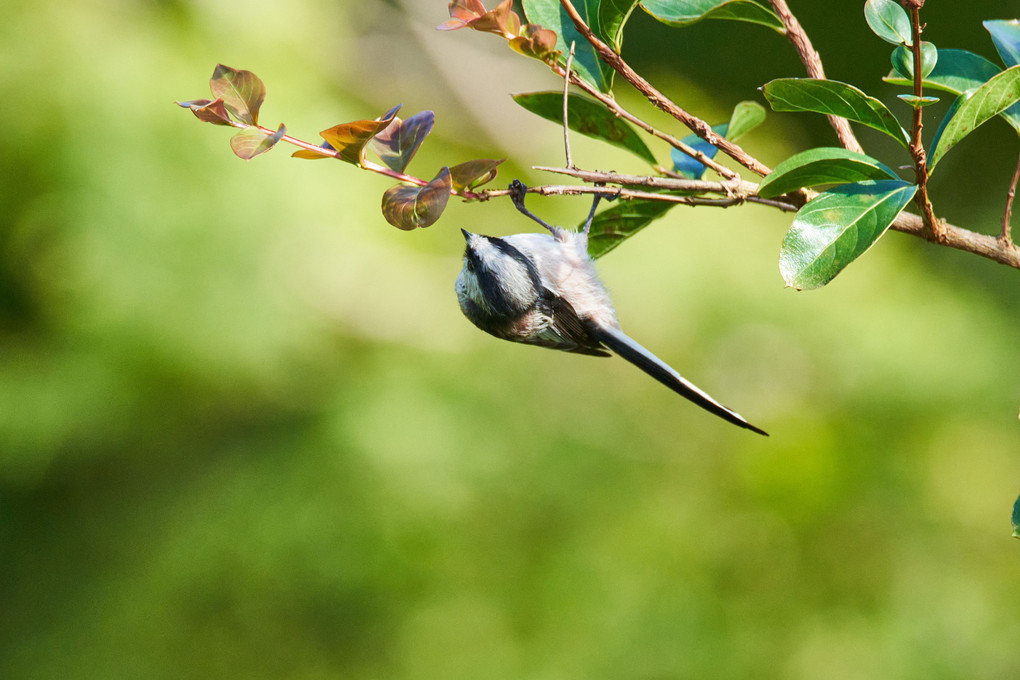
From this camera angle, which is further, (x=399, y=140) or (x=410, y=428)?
(x=410, y=428)

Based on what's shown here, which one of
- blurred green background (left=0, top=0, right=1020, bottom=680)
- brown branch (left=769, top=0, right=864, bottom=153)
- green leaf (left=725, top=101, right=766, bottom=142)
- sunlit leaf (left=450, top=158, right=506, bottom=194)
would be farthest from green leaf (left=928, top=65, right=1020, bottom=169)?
blurred green background (left=0, top=0, right=1020, bottom=680)

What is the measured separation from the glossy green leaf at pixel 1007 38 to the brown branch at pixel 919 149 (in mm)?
216

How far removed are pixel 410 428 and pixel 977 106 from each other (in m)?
2.16

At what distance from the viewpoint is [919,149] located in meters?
0.68

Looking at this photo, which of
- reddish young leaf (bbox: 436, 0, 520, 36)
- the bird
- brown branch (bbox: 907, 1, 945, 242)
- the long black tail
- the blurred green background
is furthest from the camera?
the blurred green background

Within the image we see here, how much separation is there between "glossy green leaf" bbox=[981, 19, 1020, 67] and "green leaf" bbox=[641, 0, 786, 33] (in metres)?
0.22

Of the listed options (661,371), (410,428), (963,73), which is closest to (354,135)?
(661,371)

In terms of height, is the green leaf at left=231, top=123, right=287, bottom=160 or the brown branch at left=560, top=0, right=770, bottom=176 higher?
the brown branch at left=560, top=0, right=770, bottom=176

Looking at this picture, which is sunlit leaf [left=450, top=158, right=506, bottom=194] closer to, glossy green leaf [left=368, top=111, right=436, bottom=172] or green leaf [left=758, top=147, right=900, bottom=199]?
glossy green leaf [left=368, top=111, right=436, bottom=172]

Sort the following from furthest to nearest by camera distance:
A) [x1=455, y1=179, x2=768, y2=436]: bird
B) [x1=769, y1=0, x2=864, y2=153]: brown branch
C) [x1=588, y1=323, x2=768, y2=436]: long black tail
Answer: [x1=455, y1=179, x2=768, y2=436]: bird → [x1=588, y1=323, x2=768, y2=436]: long black tail → [x1=769, y1=0, x2=864, y2=153]: brown branch

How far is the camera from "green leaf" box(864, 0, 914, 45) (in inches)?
29.9

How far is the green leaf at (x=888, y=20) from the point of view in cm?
76

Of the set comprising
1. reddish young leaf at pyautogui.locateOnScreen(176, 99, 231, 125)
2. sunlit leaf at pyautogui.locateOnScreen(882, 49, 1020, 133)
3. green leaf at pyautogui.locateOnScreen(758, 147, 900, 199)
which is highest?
sunlit leaf at pyautogui.locateOnScreen(882, 49, 1020, 133)

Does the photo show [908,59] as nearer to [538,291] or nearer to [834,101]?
[834,101]
